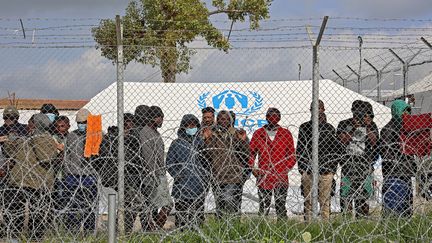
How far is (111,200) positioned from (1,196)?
2.34 meters

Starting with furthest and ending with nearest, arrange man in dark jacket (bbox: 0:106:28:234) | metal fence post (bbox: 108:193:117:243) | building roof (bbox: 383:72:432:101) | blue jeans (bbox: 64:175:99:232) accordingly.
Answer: building roof (bbox: 383:72:432:101)
man in dark jacket (bbox: 0:106:28:234)
blue jeans (bbox: 64:175:99:232)
metal fence post (bbox: 108:193:117:243)

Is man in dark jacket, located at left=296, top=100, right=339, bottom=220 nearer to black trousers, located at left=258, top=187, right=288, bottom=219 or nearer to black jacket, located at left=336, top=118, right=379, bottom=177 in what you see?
black jacket, located at left=336, top=118, right=379, bottom=177

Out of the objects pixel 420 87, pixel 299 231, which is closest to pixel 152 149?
pixel 299 231

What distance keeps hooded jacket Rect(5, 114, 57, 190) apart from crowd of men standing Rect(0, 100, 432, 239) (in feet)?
0.03

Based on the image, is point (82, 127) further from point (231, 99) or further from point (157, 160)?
point (231, 99)

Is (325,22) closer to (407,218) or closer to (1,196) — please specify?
(407,218)

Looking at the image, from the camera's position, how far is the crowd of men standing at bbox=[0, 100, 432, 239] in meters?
6.14

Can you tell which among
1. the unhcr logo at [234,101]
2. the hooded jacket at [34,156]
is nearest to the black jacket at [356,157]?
the hooded jacket at [34,156]

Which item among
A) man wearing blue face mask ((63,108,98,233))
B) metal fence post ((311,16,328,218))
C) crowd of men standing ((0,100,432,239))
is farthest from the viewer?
metal fence post ((311,16,328,218))

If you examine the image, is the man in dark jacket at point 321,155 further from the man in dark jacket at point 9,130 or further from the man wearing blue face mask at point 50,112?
the man in dark jacket at point 9,130

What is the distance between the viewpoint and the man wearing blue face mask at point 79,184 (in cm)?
599

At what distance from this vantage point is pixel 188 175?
6473mm

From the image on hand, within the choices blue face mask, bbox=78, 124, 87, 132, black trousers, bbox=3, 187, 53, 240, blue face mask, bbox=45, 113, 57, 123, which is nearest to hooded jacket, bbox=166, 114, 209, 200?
blue face mask, bbox=78, 124, 87, 132

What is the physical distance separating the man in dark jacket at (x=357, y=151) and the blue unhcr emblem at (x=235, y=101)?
3.55m
